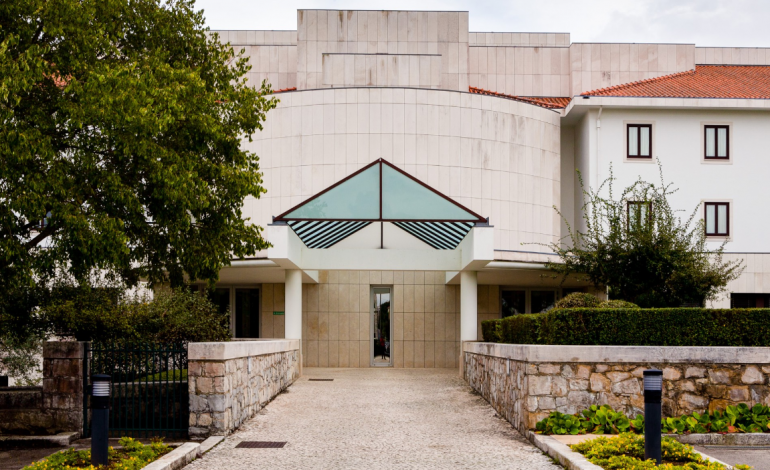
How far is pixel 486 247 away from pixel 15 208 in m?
11.5

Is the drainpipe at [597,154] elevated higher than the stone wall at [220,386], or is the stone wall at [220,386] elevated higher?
the drainpipe at [597,154]

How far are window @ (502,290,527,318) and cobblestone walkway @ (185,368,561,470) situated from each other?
357 inches

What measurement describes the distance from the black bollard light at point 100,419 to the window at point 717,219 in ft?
74.6

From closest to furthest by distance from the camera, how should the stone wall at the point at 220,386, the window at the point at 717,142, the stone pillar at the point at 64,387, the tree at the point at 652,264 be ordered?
1. the stone wall at the point at 220,386
2. the stone pillar at the point at 64,387
3. the tree at the point at 652,264
4. the window at the point at 717,142

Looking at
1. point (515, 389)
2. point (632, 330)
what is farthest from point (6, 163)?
point (632, 330)

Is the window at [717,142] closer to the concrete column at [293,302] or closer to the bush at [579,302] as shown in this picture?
the bush at [579,302]

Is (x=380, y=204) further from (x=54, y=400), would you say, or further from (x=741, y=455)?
(x=741, y=455)

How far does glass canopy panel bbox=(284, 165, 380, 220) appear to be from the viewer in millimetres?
19453

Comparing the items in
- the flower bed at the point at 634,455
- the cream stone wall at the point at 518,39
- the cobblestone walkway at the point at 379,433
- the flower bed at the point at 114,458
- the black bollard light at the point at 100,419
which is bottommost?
the cobblestone walkway at the point at 379,433

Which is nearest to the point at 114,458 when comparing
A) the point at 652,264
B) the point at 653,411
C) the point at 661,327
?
the point at 653,411

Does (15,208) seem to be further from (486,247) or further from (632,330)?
(486,247)

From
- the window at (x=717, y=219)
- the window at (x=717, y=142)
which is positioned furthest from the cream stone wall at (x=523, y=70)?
the window at (x=717, y=219)

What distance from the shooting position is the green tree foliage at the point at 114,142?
11.0 metres

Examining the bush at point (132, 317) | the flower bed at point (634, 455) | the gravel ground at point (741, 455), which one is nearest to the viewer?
the flower bed at point (634, 455)
